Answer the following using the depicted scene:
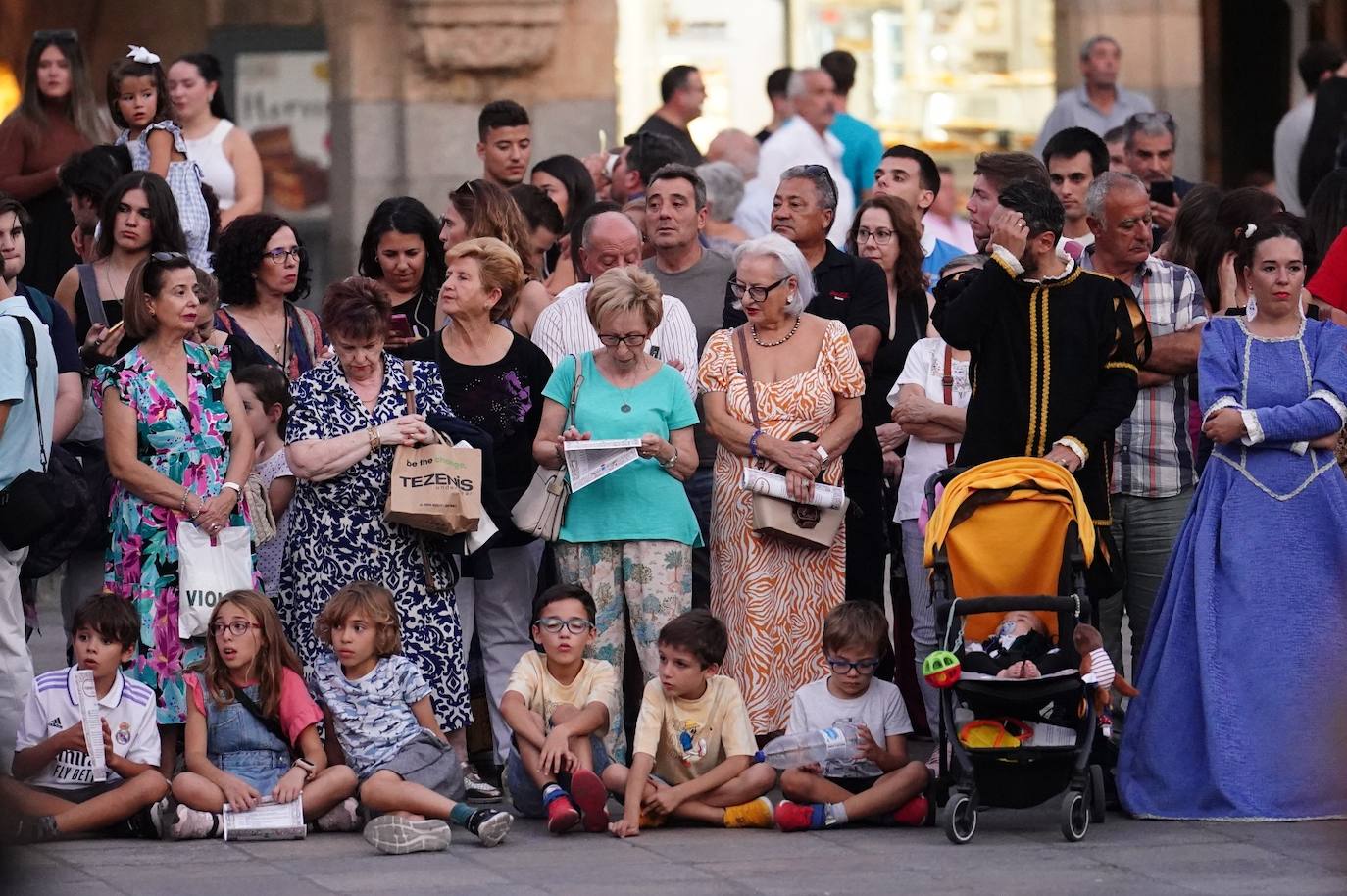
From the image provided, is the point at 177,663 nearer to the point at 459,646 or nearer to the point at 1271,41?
the point at 459,646

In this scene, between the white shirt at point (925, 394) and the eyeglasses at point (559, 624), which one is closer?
the eyeglasses at point (559, 624)

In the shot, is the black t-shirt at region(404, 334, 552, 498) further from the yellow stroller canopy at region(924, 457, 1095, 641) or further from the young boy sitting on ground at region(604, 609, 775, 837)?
the yellow stroller canopy at region(924, 457, 1095, 641)

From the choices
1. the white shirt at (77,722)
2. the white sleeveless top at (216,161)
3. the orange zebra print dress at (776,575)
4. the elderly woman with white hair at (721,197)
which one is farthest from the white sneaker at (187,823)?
the white sleeveless top at (216,161)

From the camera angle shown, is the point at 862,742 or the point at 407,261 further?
the point at 407,261

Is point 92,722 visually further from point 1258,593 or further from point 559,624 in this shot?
point 1258,593

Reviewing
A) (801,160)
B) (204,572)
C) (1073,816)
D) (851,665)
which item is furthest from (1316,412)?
(801,160)

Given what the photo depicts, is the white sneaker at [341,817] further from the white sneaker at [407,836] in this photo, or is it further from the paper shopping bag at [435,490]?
the paper shopping bag at [435,490]

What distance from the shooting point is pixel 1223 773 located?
900 centimetres

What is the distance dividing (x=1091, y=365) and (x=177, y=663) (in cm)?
342

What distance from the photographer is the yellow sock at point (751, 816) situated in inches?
359

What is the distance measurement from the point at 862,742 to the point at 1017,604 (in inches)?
36.2

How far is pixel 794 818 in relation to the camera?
29.6 feet

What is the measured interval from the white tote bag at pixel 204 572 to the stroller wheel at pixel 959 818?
106 inches

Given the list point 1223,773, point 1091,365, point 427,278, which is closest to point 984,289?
point 1091,365
